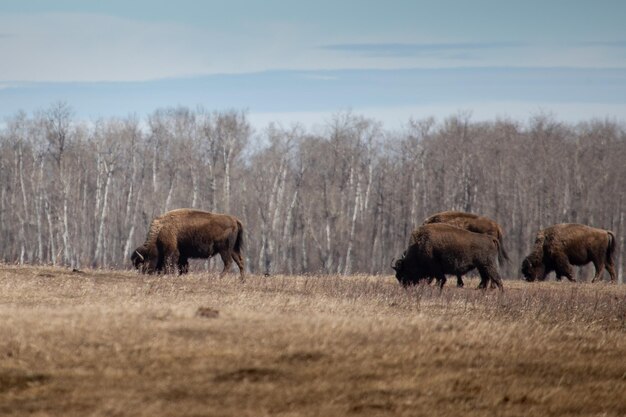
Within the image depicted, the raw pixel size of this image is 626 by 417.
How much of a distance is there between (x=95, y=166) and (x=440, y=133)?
26541 millimetres

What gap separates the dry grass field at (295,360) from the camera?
1091 centimetres

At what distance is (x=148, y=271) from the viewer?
25.3m

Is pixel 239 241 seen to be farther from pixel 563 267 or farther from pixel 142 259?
pixel 563 267

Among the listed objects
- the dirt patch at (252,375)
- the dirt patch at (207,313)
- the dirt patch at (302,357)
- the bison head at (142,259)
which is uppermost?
the bison head at (142,259)

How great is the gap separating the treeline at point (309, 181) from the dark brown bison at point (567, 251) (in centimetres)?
2945

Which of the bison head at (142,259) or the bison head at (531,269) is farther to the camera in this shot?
the bison head at (531,269)

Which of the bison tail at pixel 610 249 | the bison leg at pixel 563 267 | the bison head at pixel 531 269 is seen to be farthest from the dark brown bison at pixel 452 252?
the bison tail at pixel 610 249

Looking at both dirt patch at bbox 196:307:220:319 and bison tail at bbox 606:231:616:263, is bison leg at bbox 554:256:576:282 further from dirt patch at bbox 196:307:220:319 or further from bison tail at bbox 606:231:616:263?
dirt patch at bbox 196:307:220:319

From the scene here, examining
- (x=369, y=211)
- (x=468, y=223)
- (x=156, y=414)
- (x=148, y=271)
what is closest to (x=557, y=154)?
(x=369, y=211)

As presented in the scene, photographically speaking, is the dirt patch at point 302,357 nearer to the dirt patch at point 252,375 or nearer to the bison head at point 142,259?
the dirt patch at point 252,375

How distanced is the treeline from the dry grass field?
46791 mm

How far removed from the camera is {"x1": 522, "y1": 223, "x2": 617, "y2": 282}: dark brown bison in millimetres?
32281

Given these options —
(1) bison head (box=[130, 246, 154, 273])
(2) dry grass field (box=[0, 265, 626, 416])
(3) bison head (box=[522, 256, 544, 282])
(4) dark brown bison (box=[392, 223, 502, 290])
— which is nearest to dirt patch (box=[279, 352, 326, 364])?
(2) dry grass field (box=[0, 265, 626, 416])

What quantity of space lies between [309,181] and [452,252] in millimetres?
47431
